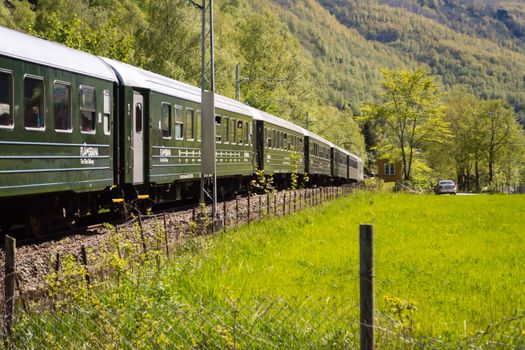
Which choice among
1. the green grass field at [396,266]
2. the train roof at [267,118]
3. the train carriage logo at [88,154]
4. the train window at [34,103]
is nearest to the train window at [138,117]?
the train carriage logo at [88,154]

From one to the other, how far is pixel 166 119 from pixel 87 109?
477cm

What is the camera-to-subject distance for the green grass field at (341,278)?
7.37 meters

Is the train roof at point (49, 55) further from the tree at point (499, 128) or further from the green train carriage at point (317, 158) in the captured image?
the tree at point (499, 128)

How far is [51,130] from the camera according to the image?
41.6 feet

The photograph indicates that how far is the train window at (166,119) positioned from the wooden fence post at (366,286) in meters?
14.2

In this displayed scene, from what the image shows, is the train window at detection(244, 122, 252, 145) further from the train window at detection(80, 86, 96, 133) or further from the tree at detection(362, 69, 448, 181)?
the tree at detection(362, 69, 448, 181)

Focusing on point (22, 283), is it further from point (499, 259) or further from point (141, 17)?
point (141, 17)

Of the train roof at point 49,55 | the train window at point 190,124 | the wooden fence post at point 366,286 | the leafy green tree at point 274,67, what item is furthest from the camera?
the leafy green tree at point 274,67

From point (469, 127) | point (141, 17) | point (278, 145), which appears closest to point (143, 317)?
point (278, 145)

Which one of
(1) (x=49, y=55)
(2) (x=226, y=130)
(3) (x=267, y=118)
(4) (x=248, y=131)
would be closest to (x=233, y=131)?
(2) (x=226, y=130)

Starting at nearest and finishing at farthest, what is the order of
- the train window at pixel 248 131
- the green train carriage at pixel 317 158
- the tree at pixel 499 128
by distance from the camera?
the train window at pixel 248 131
the green train carriage at pixel 317 158
the tree at pixel 499 128

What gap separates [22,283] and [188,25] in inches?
1631

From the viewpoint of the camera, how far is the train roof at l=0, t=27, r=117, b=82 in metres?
11.4

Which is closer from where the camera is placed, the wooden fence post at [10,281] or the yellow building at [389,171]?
the wooden fence post at [10,281]
